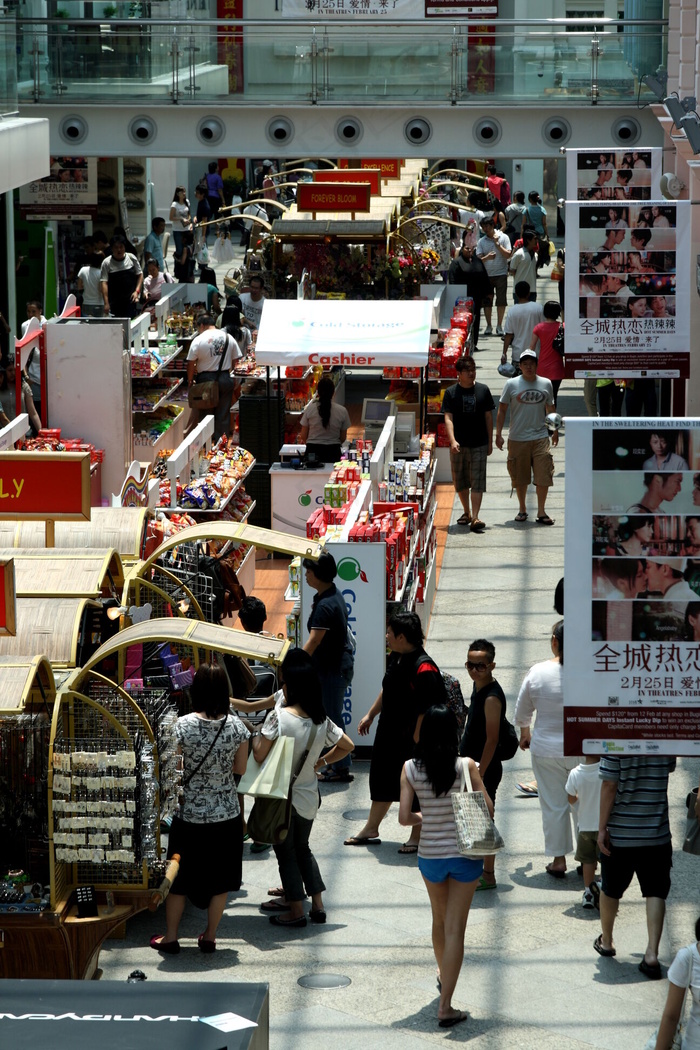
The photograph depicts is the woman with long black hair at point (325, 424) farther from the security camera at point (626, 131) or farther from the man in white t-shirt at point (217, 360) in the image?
the security camera at point (626, 131)

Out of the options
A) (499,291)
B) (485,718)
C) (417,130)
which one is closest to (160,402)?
(417,130)

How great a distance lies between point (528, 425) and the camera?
46.0ft

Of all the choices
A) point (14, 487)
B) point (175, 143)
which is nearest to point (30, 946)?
point (14, 487)

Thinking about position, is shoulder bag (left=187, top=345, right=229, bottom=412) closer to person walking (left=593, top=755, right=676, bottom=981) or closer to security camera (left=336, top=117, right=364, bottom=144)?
security camera (left=336, top=117, right=364, bottom=144)

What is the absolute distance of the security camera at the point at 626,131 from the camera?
2036 cm

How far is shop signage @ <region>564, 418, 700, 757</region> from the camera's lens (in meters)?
5.60

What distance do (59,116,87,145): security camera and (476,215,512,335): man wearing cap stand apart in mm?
5620

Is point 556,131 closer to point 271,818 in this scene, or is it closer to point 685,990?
point 271,818

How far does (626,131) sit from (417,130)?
265 cm

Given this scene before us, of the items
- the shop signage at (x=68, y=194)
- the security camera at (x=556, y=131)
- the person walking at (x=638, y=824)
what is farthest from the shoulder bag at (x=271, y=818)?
the shop signage at (x=68, y=194)

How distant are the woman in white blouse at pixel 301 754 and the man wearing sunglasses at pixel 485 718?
649 millimetres

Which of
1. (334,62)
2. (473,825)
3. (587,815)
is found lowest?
(587,815)

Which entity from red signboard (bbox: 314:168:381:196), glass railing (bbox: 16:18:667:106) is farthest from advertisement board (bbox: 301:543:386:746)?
red signboard (bbox: 314:168:381:196)

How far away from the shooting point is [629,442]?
559cm
